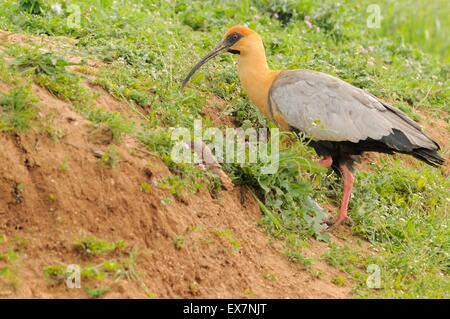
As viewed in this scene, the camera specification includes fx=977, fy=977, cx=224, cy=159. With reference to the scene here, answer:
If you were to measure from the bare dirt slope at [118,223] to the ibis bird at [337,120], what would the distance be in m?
1.36

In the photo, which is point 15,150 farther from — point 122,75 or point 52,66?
point 122,75

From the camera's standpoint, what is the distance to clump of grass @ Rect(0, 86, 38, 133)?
6523 mm

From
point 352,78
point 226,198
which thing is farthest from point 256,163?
point 352,78

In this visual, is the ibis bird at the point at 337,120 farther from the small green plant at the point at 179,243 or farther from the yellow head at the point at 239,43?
the small green plant at the point at 179,243

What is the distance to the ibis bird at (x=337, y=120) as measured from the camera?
26.0ft

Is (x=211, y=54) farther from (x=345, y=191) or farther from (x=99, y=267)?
(x=99, y=267)

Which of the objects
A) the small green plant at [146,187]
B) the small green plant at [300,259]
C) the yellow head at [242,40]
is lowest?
the small green plant at [300,259]

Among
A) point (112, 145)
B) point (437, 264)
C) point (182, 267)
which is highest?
point (112, 145)

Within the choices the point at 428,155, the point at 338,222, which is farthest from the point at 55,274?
the point at 428,155

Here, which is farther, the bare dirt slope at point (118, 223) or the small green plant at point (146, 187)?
the small green plant at point (146, 187)

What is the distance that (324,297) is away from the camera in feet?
22.1

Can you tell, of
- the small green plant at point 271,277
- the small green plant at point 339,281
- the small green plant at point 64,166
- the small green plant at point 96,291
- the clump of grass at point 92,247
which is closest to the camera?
the small green plant at point 96,291

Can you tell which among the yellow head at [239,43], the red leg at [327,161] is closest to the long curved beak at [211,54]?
the yellow head at [239,43]
